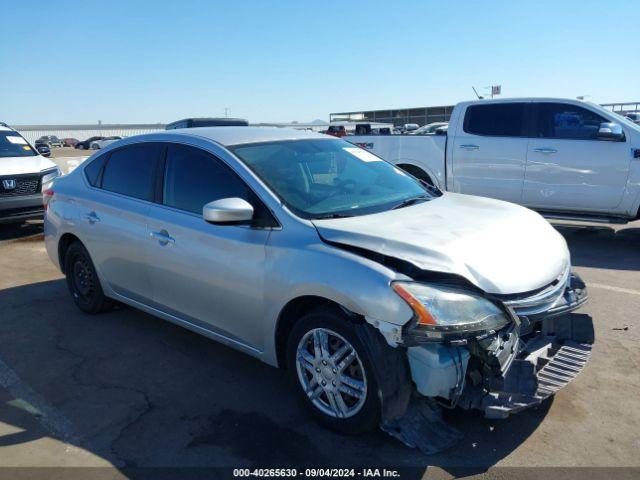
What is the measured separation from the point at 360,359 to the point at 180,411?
1.33 metres

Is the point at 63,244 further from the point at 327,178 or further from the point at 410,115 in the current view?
the point at 410,115

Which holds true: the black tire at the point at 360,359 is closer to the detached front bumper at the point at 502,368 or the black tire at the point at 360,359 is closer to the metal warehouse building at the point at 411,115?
the detached front bumper at the point at 502,368

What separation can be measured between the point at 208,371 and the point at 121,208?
154 cm

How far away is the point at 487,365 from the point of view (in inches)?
111

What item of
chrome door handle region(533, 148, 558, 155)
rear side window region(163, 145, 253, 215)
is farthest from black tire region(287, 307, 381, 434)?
chrome door handle region(533, 148, 558, 155)

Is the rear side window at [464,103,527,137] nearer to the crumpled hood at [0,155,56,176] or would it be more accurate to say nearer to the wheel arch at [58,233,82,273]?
the wheel arch at [58,233,82,273]

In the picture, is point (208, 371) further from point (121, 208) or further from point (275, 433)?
point (121, 208)

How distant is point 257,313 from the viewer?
3402 millimetres

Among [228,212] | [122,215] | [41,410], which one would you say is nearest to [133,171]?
[122,215]

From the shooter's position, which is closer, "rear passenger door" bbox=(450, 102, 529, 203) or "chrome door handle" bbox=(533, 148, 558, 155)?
"chrome door handle" bbox=(533, 148, 558, 155)

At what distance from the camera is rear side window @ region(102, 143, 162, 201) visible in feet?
14.2

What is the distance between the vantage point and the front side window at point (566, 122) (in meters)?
7.44

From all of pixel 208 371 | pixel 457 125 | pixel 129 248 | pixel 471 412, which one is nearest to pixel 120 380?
A: pixel 208 371

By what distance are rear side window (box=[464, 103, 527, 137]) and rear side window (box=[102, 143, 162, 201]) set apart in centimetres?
536
